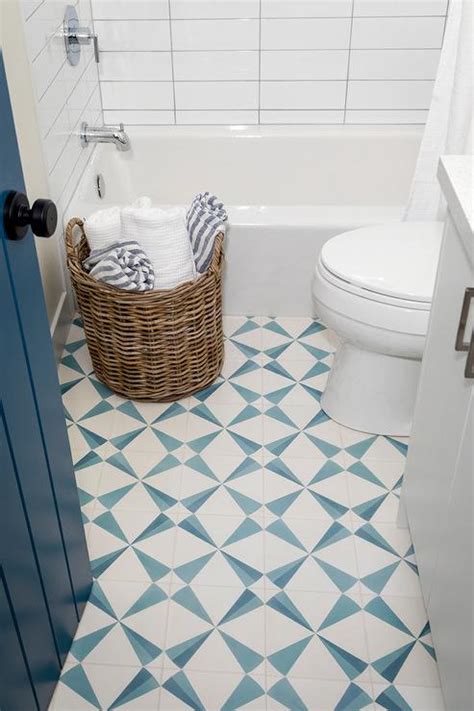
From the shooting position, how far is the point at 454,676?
4.27 ft

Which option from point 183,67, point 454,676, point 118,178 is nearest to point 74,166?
point 118,178

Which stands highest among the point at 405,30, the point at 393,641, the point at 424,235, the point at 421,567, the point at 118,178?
the point at 405,30

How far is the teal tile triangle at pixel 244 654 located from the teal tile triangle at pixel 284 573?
0.16 meters

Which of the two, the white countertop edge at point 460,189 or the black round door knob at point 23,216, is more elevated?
the black round door knob at point 23,216

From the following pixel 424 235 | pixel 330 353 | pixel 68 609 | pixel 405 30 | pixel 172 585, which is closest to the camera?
pixel 68 609

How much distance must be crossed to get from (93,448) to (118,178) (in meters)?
1.15

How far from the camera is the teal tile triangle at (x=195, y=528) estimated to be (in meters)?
1.79

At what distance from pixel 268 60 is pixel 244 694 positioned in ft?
6.73

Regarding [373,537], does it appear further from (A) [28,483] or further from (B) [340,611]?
(A) [28,483]

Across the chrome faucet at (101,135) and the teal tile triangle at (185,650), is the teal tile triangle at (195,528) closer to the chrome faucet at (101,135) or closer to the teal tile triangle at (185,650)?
the teal tile triangle at (185,650)

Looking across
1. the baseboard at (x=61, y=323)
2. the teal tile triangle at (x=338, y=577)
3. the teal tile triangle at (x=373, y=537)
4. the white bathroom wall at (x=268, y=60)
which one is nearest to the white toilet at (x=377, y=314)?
the teal tile triangle at (x=373, y=537)

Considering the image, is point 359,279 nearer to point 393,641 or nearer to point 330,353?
point 330,353

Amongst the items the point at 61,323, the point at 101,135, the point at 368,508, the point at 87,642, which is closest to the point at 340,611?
the point at 368,508

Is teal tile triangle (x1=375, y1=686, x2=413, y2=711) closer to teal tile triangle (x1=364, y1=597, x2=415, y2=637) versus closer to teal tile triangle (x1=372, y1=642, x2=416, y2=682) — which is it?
teal tile triangle (x1=372, y1=642, x2=416, y2=682)
